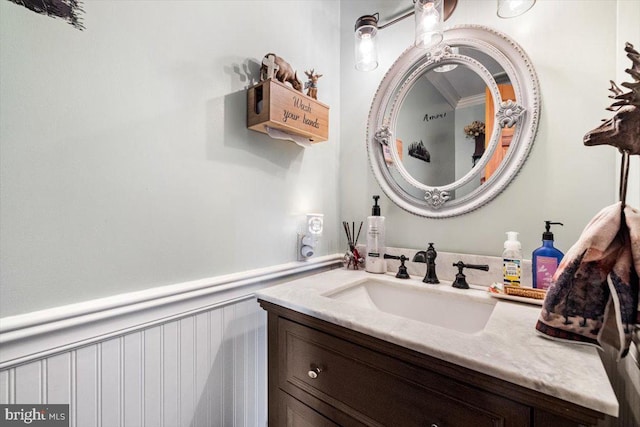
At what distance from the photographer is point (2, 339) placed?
52 cm

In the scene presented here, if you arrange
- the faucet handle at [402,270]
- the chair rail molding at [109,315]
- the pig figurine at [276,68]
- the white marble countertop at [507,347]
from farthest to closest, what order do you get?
the faucet handle at [402,270] < the pig figurine at [276,68] < the chair rail molding at [109,315] < the white marble countertop at [507,347]

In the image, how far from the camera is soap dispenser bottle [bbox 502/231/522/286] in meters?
0.82

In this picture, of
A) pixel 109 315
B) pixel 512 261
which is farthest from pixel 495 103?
pixel 109 315

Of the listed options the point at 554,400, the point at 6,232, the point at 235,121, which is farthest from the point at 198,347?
the point at 554,400

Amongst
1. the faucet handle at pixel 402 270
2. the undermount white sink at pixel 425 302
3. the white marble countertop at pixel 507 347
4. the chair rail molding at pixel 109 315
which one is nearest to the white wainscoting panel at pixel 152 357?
the chair rail molding at pixel 109 315

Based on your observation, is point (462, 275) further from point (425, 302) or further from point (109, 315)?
point (109, 315)

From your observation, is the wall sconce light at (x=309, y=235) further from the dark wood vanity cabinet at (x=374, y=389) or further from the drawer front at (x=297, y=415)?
the drawer front at (x=297, y=415)

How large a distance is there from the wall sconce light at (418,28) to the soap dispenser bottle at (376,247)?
0.71 meters

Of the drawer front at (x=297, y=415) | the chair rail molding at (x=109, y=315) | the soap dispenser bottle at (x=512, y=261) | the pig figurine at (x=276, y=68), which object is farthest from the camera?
the pig figurine at (x=276, y=68)

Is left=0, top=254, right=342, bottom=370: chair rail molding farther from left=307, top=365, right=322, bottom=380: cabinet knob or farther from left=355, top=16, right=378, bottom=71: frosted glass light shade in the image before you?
left=355, top=16, right=378, bottom=71: frosted glass light shade

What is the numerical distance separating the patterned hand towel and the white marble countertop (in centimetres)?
4

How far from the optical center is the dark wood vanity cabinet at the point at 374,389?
0.44 m

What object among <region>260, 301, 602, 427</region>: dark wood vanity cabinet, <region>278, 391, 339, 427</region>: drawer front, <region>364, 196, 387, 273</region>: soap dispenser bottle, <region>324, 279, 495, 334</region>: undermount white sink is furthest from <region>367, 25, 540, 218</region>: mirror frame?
<region>278, 391, 339, 427</region>: drawer front

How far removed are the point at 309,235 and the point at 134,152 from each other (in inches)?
28.4
